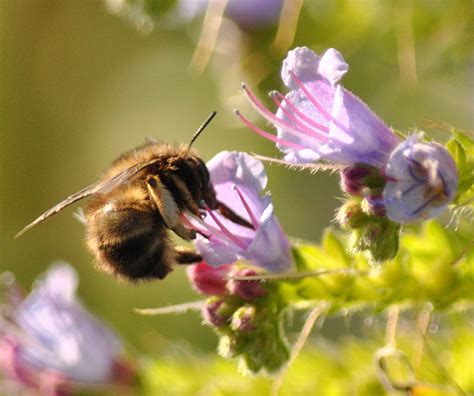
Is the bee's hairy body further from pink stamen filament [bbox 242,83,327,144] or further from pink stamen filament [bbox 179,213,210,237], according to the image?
pink stamen filament [bbox 242,83,327,144]

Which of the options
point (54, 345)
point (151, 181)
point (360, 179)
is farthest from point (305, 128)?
point (54, 345)

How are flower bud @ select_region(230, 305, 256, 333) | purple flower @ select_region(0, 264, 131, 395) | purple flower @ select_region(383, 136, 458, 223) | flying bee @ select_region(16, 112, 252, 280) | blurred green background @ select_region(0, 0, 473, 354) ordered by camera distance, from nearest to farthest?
purple flower @ select_region(383, 136, 458, 223)
flower bud @ select_region(230, 305, 256, 333)
flying bee @ select_region(16, 112, 252, 280)
purple flower @ select_region(0, 264, 131, 395)
blurred green background @ select_region(0, 0, 473, 354)

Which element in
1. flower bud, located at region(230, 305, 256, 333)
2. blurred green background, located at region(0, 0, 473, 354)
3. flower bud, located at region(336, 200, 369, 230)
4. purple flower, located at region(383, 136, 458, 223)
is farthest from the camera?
blurred green background, located at region(0, 0, 473, 354)

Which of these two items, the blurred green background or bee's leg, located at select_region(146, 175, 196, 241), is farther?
the blurred green background

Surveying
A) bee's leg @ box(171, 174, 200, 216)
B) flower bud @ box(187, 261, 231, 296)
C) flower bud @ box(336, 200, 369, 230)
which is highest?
bee's leg @ box(171, 174, 200, 216)

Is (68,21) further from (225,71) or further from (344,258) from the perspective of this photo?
(344,258)

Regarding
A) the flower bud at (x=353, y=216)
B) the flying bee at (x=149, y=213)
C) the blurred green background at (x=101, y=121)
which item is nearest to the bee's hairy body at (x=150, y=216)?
the flying bee at (x=149, y=213)

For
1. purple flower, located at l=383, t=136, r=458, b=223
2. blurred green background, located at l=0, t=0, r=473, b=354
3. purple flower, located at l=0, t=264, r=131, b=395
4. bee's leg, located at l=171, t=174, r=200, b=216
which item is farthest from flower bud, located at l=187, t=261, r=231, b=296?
blurred green background, located at l=0, t=0, r=473, b=354

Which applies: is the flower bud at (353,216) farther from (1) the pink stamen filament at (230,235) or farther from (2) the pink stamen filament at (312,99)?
(1) the pink stamen filament at (230,235)
